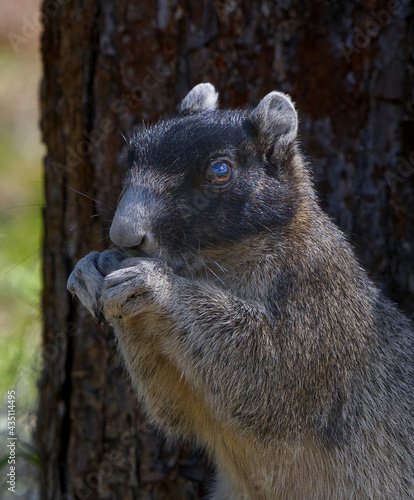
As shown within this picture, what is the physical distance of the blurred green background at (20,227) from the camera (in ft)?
18.6

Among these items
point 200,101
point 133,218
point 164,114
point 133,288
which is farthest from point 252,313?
point 164,114

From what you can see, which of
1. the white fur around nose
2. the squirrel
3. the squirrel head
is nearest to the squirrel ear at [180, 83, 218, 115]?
the squirrel

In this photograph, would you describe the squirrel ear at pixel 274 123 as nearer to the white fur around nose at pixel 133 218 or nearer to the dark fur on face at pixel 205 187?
the dark fur on face at pixel 205 187

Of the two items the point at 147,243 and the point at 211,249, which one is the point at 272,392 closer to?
the point at 211,249

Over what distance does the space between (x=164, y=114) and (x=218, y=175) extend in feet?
4.56

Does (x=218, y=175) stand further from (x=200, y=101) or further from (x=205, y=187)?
(x=200, y=101)

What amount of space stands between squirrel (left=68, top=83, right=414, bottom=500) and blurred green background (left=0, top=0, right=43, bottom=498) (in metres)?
0.91

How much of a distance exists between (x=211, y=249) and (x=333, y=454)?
1331 mm

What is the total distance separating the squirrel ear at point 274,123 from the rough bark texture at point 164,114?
3.43ft

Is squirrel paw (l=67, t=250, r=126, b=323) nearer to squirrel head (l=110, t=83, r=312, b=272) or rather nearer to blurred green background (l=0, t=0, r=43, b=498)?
squirrel head (l=110, t=83, r=312, b=272)

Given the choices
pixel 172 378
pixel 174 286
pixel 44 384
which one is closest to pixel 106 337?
pixel 44 384

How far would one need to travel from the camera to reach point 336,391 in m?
3.63

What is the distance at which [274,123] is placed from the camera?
3475 millimetres

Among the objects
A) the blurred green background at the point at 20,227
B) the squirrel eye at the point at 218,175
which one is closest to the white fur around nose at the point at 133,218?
the squirrel eye at the point at 218,175
